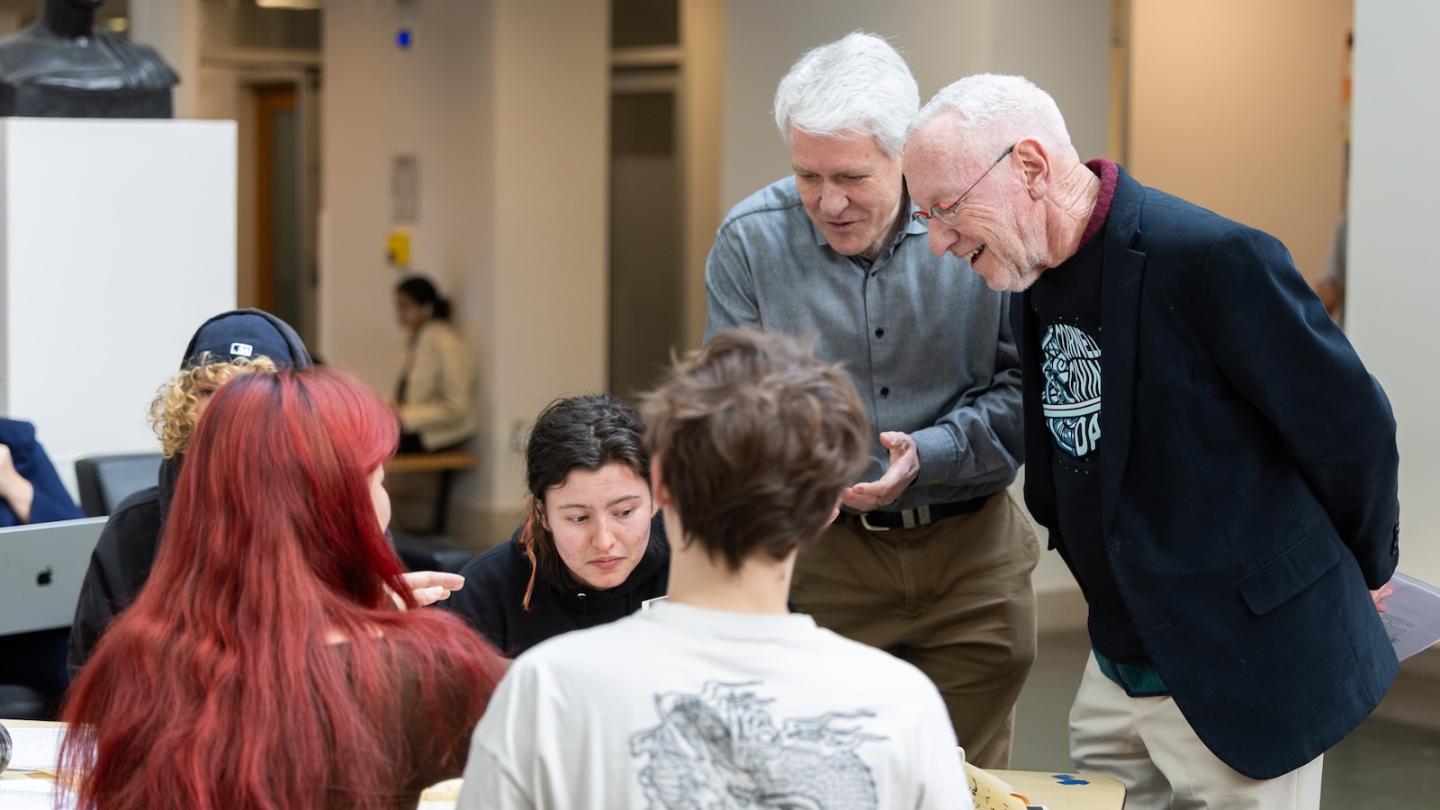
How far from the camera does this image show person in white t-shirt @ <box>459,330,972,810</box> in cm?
140

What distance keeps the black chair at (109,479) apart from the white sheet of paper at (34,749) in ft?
5.36

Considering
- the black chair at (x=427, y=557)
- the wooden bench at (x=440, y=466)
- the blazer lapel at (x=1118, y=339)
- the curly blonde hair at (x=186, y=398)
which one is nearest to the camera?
the blazer lapel at (x=1118, y=339)

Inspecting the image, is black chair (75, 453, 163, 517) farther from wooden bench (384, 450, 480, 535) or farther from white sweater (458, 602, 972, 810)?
wooden bench (384, 450, 480, 535)

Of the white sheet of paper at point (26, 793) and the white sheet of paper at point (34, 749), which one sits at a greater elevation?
the white sheet of paper at point (26, 793)

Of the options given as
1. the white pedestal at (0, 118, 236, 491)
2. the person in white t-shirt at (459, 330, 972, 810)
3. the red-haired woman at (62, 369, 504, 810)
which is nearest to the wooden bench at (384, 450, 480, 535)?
the white pedestal at (0, 118, 236, 491)

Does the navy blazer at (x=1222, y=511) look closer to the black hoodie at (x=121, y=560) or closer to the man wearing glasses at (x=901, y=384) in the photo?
the man wearing glasses at (x=901, y=384)

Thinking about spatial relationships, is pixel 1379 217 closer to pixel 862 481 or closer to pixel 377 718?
pixel 862 481

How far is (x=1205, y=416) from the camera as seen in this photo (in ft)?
7.21

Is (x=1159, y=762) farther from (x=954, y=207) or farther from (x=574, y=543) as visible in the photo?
(x=574, y=543)

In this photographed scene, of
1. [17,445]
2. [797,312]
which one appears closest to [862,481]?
[797,312]

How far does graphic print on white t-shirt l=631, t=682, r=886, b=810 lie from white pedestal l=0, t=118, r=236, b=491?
3.97 metres

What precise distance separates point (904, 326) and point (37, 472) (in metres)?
2.13

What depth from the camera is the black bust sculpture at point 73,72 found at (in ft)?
16.3

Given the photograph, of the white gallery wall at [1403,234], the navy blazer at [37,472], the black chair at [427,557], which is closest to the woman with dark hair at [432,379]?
the black chair at [427,557]
